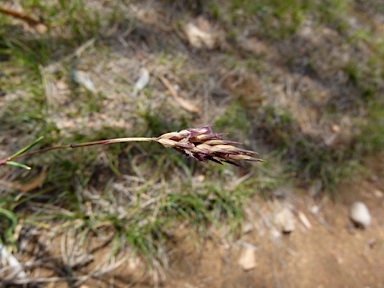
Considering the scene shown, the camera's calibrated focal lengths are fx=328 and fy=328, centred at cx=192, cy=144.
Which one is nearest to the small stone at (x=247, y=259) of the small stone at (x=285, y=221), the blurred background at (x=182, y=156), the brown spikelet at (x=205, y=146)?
the blurred background at (x=182, y=156)

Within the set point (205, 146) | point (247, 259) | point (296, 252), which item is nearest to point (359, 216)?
point (296, 252)

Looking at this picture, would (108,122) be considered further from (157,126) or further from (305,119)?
(305,119)

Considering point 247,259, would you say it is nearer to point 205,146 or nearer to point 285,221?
point 285,221

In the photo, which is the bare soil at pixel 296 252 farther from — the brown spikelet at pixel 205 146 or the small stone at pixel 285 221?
the brown spikelet at pixel 205 146

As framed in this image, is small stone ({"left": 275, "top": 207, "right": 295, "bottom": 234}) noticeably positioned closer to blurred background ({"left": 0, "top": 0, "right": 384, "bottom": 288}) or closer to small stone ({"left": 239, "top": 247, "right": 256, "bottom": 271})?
blurred background ({"left": 0, "top": 0, "right": 384, "bottom": 288})

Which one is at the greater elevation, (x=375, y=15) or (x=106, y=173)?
(x=375, y=15)

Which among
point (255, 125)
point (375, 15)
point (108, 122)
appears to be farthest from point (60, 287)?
point (375, 15)

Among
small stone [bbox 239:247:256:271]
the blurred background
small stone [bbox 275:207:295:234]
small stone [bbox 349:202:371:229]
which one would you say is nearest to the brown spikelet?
the blurred background
